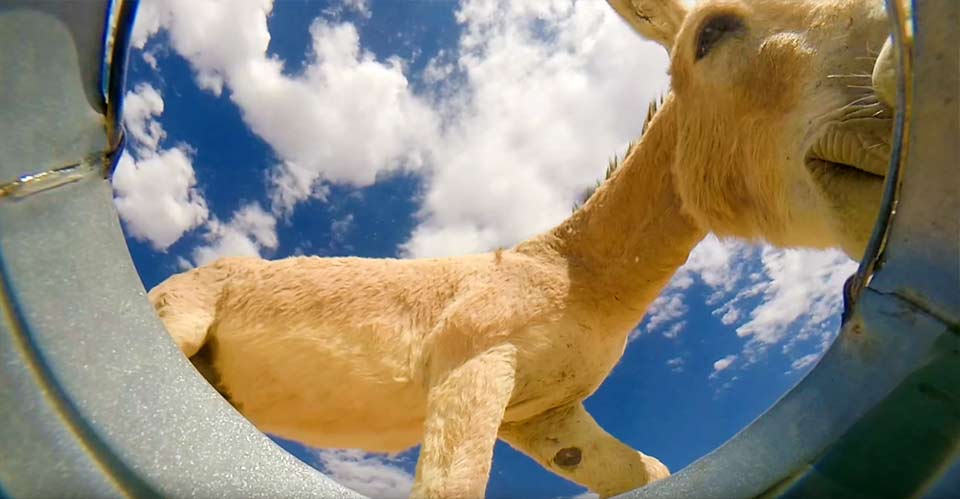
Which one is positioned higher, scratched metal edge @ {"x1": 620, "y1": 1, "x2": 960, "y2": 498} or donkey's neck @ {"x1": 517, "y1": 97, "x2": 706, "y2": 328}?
donkey's neck @ {"x1": 517, "y1": 97, "x2": 706, "y2": 328}

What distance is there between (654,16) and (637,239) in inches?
26.5

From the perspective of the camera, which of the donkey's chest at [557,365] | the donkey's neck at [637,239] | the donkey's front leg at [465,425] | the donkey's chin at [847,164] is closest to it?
the donkey's chin at [847,164]

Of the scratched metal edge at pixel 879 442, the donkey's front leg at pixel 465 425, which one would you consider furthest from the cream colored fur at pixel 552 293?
the scratched metal edge at pixel 879 442

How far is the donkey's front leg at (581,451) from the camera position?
5.98 ft

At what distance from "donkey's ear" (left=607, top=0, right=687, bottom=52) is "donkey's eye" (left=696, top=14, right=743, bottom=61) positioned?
0.82 ft

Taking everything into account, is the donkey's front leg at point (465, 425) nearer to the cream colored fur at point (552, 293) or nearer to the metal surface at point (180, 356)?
the cream colored fur at point (552, 293)

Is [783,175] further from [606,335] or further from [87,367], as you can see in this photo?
[87,367]

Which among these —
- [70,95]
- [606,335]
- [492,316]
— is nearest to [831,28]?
[606,335]

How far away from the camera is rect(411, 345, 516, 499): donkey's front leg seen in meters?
1.34

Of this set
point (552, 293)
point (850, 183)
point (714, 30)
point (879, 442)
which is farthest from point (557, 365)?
point (879, 442)

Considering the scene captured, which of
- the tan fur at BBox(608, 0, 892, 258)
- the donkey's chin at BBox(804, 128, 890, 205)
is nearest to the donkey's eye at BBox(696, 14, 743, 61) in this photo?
the tan fur at BBox(608, 0, 892, 258)

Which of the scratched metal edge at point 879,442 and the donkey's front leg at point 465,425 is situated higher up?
the donkey's front leg at point 465,425

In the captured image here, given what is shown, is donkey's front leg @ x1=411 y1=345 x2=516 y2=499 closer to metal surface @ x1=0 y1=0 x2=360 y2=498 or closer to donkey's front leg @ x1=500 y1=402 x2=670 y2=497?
donkey's front leg @ x1=500 y1=402 x2=670 y2=497

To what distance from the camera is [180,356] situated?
0.77 m
